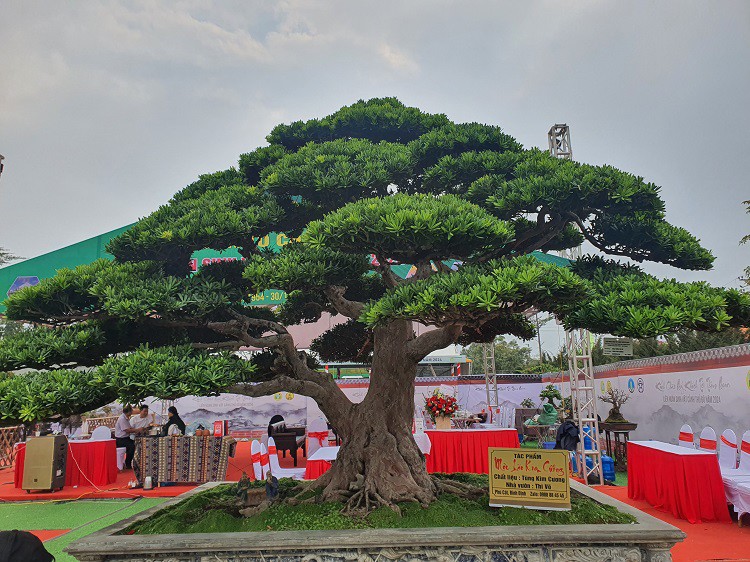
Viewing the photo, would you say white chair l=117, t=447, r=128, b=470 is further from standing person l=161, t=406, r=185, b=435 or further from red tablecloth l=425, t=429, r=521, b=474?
red tablecloth l=425, t=429, r=521, b=474

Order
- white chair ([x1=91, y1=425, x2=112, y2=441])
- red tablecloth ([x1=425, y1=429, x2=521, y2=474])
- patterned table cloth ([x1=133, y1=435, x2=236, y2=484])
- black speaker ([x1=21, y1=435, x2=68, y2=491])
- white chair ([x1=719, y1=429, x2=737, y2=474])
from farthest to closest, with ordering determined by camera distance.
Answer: white chair ([x1=91, y1=425, x2=112, y2=441])
red tablecloth ([x1=425, y1=429, x2=521, y2=474])
patterned table cloth ([x1=133, y1=435, x2=236, y2=484])
black speaker ([x1=21, y1=435, x2=68, y2=491])
white chair ([x1=719, y1=429, x2=737, y2=474])

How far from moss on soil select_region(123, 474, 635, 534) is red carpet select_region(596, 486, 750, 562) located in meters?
0.94

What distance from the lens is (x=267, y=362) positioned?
15.3 ft

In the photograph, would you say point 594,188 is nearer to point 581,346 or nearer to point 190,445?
point 581,346

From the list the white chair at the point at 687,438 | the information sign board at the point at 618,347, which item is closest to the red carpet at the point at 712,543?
the white chair at the point at 687,438

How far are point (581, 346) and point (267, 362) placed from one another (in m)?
4.99

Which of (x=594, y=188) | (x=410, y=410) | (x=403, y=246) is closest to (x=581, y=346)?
(x=410, y=410)

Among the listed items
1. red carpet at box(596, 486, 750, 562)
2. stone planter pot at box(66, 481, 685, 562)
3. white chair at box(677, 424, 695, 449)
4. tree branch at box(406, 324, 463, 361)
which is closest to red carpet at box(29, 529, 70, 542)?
stone planter pot at box(66, 481, 685, 562)

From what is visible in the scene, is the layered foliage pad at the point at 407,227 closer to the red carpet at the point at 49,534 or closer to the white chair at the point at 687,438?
the red carpet at the point at 49,534

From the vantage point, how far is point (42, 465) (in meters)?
7.40

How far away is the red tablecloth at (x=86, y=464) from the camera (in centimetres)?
792

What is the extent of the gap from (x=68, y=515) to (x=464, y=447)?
5223mm

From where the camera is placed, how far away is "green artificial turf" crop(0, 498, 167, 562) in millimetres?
5449

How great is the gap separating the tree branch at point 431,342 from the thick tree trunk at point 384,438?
0.47 ft
